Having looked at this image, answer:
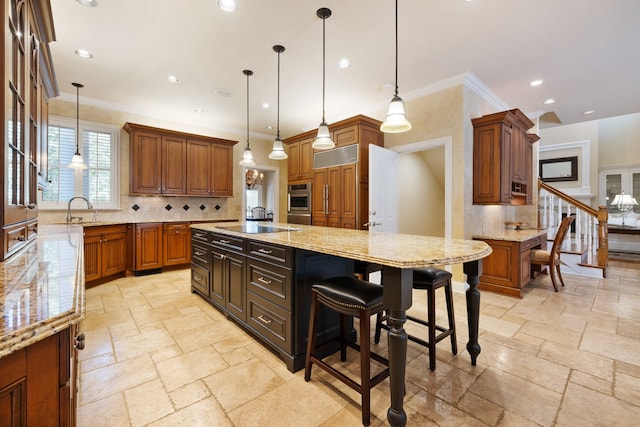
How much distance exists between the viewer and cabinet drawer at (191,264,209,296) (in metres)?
3.26

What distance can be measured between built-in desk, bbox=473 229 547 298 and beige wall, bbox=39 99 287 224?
458 cm

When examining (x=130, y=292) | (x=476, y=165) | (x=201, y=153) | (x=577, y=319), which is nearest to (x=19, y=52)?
(x=130, y=292)

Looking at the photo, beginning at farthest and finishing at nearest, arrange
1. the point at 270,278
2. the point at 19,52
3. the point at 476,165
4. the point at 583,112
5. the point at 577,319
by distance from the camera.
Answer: the point at 583,112 → the point at 476,165 → the point at 577,319 → the point at 270,278 → the point at 19,52

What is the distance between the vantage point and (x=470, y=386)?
183 cm

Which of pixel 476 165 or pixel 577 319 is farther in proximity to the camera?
pixel 476 165

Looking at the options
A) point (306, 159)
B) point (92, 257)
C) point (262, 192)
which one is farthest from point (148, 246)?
point (262, 192)

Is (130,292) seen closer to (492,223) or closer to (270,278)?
(270,278)

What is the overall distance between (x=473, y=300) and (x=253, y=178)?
28.7 ft

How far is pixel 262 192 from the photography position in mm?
10758

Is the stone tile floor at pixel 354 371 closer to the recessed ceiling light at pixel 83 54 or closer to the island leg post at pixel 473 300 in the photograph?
the island leg post at pixel 473 300

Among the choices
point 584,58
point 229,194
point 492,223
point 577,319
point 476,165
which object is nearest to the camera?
point 577,319

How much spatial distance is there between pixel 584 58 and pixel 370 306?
4121 mm

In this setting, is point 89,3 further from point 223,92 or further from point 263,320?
point 263,320

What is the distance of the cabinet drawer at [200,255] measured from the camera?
10.7 feet
